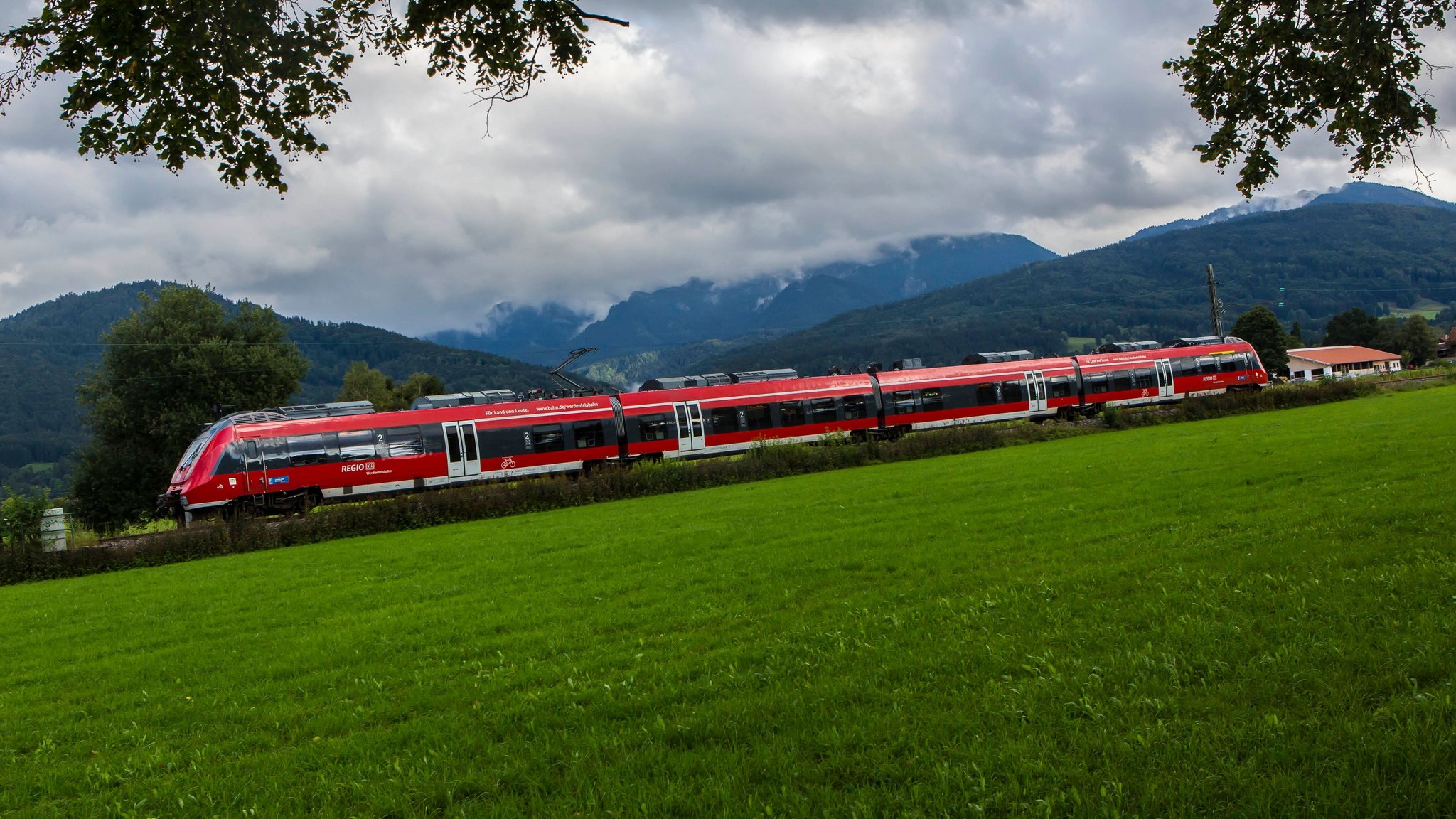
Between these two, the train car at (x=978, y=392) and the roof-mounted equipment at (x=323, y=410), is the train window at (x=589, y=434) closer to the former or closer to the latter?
the roof-mounted equipment at (x=323, y=410)

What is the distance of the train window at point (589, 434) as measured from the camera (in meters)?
34.5

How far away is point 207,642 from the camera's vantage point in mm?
9367

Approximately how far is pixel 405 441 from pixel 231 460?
5.51 m

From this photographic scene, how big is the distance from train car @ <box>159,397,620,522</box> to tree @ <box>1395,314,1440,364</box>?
13521 centimetres

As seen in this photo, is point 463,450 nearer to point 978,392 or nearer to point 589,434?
point 589,434

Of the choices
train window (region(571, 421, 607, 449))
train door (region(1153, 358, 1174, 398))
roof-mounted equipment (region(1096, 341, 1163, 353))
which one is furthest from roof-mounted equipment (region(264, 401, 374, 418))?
train door (region(1153, 358, 1174, 398))

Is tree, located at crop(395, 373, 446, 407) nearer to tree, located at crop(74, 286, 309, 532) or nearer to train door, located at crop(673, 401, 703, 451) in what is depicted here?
tree, located at crop(74, 286, 309, 532)

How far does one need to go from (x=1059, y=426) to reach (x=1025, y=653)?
3427 centimetres

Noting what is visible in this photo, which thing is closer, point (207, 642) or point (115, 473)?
point (207, 642)

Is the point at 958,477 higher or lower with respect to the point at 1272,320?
lower

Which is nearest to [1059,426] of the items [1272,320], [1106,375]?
[1106,375]

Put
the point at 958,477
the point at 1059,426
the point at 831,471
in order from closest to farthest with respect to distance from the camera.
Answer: the point at 958,477 → the point at 831,471 → the point at 1059,426

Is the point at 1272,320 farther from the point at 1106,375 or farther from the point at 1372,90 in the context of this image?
the point at 1372,90

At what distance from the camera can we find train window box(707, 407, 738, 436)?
37.5 metres
